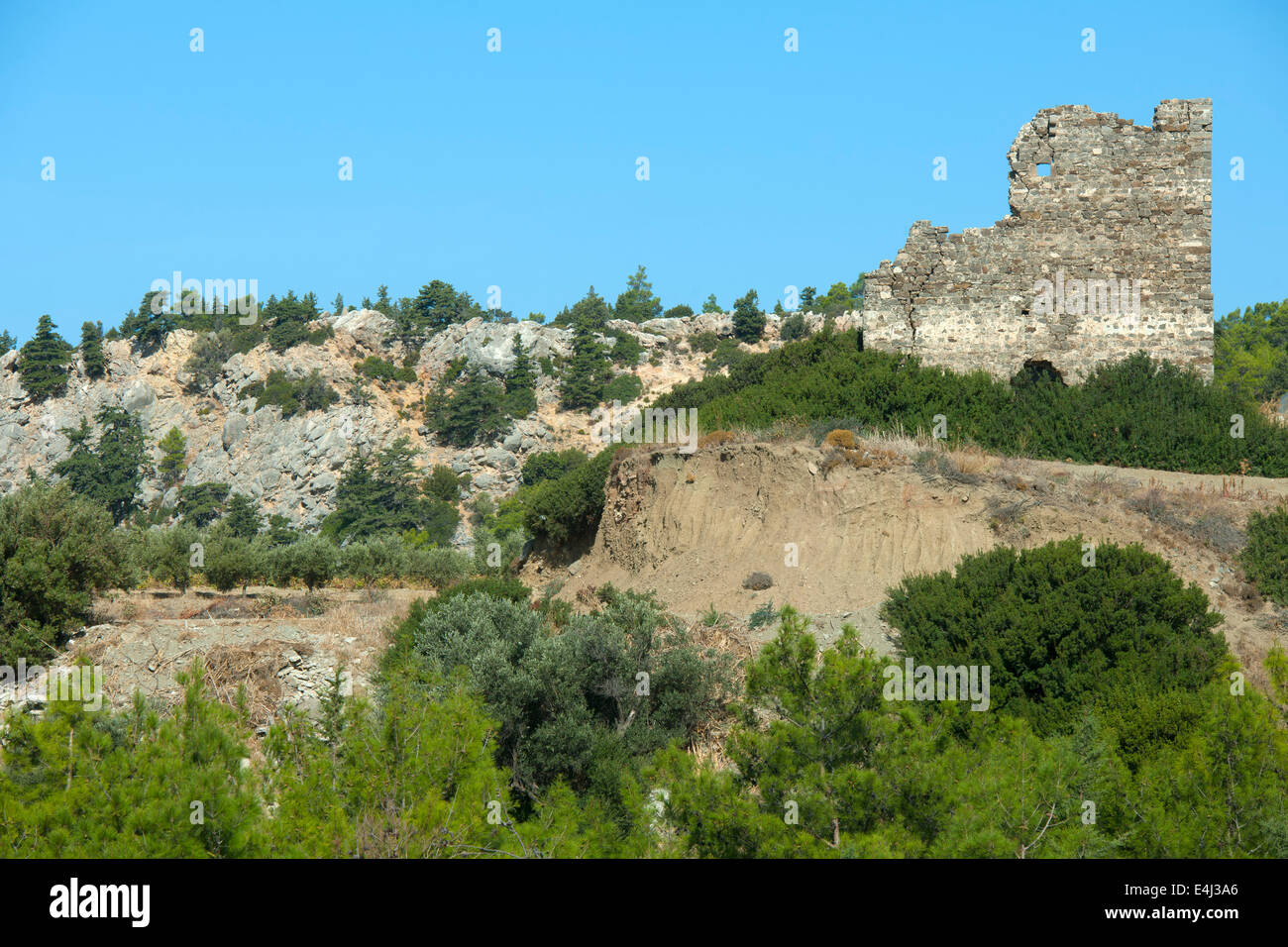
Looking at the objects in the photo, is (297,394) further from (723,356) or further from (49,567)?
(49,567)

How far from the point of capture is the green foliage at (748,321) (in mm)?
66500

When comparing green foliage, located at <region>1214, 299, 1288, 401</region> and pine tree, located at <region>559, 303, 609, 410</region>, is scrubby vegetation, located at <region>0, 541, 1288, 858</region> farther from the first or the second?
pine tree, located at <region>559, 303, 609, 410</region>

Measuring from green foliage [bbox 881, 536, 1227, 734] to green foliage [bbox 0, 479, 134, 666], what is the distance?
15.0m

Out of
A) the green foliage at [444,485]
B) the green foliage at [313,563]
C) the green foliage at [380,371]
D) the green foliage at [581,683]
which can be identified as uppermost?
the green foliage at [380,371]

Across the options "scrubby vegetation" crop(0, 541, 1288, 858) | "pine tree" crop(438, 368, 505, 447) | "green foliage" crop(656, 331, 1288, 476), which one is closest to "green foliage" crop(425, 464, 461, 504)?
"pine tree" crop(438, 368, 505, 447)

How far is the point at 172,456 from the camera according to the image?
61.0 meters

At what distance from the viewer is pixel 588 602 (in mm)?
21922

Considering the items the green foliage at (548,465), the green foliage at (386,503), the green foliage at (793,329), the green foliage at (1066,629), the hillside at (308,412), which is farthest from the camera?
the green foliage at (793,329)

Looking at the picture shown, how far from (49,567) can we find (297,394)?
41354 millimetres

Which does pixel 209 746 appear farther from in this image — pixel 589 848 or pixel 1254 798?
pixel 1254 798

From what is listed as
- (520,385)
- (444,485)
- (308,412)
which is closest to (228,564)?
(444,485)

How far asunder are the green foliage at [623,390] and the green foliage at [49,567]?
3897cm

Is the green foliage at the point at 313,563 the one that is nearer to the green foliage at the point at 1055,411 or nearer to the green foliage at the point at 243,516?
the green foliage at the point at 1055,411

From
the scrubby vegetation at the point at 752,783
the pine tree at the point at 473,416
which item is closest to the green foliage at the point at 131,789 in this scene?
the scrubby vegetation at the point at 752,783
